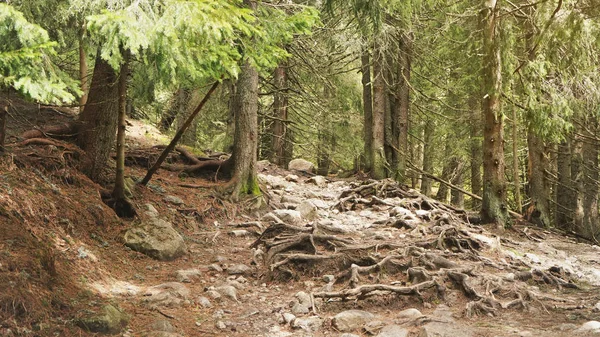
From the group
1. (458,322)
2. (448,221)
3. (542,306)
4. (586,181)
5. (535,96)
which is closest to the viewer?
(458,322)

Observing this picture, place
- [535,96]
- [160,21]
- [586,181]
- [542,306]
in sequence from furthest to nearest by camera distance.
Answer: [586,181] → [535,96] → [542,306] → [160,21]

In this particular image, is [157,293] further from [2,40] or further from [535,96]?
[535,96]

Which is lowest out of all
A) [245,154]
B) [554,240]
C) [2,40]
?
[554,240]

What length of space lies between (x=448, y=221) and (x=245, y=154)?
4379 millimetres

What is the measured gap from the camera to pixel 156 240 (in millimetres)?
6871

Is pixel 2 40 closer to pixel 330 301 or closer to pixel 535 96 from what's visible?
pixel 330 301

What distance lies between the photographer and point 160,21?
4.05m

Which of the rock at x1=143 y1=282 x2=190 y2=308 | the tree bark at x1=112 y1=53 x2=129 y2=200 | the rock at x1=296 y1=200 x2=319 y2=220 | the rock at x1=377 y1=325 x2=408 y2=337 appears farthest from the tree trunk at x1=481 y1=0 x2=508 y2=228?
the rock at x1=143 y1=282 x2=190 y2=308

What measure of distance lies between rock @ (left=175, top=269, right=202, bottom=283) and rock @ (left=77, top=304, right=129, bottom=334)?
4.88ft

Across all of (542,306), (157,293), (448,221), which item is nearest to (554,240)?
(448,221)

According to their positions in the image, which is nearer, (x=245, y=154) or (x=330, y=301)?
(x=330, y=301)

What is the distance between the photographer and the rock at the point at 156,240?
21.8 ft

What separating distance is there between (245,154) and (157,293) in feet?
17.1

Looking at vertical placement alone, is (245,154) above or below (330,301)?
above
